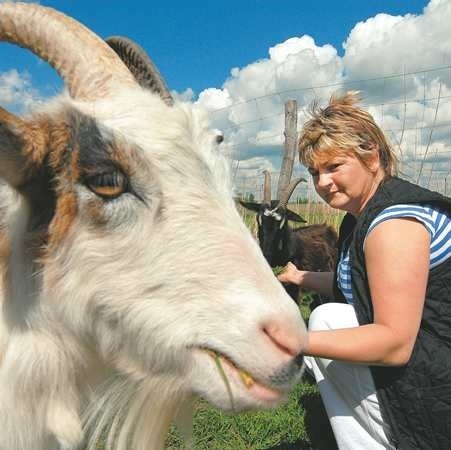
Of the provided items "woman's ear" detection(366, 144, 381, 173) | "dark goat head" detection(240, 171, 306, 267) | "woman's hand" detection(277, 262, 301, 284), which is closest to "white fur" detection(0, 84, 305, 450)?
"woman's ear" detection(366, 144, 381, 173)

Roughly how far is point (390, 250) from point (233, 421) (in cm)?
238

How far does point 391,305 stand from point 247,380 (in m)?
1.09

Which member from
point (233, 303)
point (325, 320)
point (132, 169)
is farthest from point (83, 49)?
point (325, 320)

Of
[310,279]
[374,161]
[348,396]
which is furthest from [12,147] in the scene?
[310,279]

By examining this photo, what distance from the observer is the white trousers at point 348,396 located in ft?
9.59

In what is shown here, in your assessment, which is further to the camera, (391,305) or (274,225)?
(274,225)

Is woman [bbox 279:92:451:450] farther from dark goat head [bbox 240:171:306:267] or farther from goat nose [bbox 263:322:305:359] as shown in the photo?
dark goat head [bbox 240:171:306:267]

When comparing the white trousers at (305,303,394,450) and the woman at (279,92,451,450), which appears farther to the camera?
the white trousers at (305,303,394,450)

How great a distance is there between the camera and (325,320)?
10.1ft

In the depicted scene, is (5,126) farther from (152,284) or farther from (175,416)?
(175,416)

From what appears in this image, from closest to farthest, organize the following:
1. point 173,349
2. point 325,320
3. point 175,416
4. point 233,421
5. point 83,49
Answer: point 173,349, point 175,416, point 83,49, point 325,320, point 233,421

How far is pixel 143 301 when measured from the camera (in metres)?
1.87

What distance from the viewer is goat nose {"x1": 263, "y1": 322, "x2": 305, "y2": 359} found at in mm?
1693

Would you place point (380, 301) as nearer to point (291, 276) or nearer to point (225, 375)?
point (225, 375)
